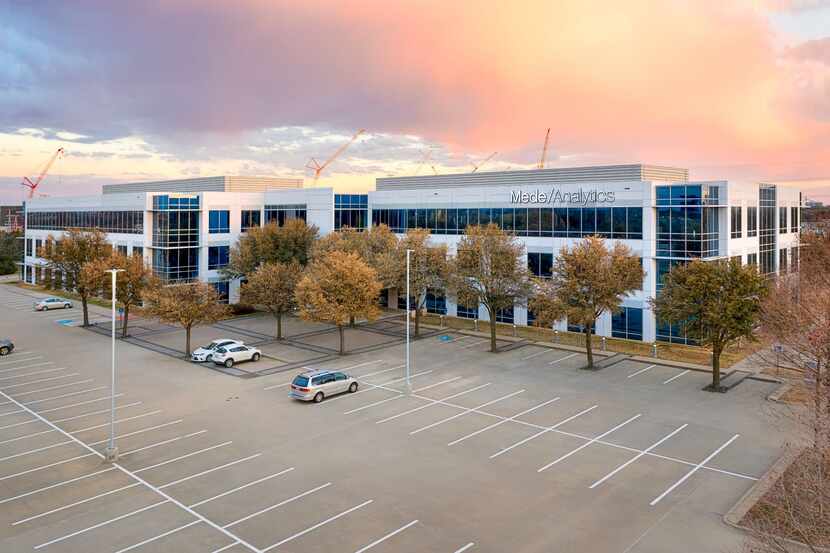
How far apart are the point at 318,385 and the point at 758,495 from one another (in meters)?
20.5

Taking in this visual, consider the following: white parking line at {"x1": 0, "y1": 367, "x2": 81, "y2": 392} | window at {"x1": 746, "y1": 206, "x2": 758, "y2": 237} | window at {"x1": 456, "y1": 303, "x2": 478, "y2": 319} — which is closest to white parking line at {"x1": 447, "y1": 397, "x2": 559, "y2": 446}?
white parking line at {"x1": 0, "y1": 367, "x2": 81, "y2": 392}

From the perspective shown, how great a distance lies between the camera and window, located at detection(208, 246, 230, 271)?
70.2m

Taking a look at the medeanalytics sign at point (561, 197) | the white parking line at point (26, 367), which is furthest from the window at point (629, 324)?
the white parking line at point (26, 367)

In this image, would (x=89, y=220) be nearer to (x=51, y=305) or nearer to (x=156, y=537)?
(x=51, y=305)

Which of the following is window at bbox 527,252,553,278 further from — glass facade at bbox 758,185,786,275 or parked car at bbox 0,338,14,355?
parked car at bbox 0,338,14,355

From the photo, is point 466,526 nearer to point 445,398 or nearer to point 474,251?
point 445,398

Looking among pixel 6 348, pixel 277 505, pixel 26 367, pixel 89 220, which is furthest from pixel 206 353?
pixel 89 220

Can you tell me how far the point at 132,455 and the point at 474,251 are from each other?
28.5m

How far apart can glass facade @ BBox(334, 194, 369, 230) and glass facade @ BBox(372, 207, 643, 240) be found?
11.7 ft

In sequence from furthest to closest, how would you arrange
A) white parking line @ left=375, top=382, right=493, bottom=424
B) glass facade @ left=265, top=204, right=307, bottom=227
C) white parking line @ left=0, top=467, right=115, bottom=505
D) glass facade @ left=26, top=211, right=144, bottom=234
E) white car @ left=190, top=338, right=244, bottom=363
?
glass facade @ left=265, top=204, right=307, bottom=227 < glass facade @ left=26, top=211, right=144, bottom=234 < white car @ left=190, top=338, right=244, bottom=363 < white parking line @ left=375, top=382, right=493, bottom=424 < white parking line @ left=0, top=467, right=115, bottom=505

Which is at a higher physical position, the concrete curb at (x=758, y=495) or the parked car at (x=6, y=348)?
the parked car at (x=6, y=348)

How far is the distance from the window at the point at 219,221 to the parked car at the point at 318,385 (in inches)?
1636

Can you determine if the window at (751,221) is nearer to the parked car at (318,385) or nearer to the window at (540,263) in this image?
the window at (540,263)

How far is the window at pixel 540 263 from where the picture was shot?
184ft
